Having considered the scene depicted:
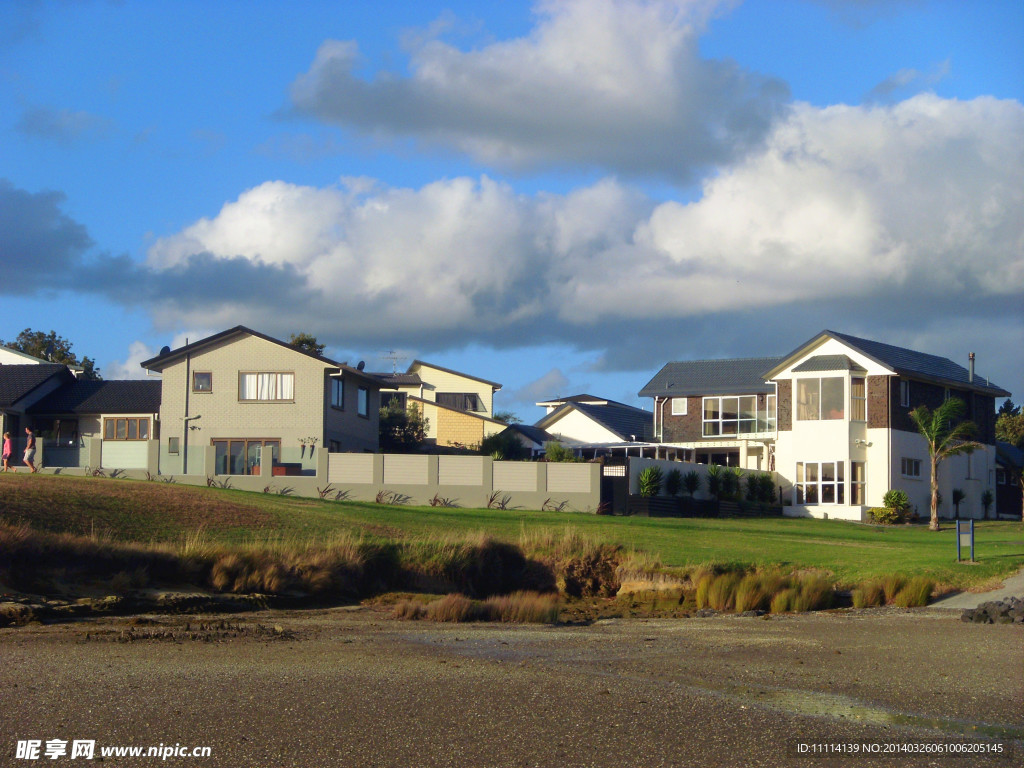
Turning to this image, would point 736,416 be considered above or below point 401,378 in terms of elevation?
below

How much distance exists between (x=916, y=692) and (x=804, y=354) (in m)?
36.7

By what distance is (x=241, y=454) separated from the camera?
4316 centimetres

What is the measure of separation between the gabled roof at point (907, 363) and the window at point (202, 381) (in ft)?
76.1

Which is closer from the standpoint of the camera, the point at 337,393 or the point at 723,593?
the point at 723,593

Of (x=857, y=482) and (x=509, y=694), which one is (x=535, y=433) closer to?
(x=857, y=482)

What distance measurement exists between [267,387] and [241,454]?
306 centimetres

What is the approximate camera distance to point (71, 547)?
19781mm

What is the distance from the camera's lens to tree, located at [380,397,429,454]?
5466cm

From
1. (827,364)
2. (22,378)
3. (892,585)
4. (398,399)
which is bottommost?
(892,585)

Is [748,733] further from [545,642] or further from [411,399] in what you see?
[411,399]

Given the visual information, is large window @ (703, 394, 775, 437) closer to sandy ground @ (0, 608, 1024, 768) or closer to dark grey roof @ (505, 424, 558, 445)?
dark grey roof @ (505, 424, 558, 445)

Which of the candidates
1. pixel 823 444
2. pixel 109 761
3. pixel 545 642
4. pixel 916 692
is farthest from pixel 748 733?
pixel 823 444

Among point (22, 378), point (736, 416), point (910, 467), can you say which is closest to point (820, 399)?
point (910, 467)

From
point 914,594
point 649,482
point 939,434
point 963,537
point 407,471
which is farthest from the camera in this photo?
point 939,434
